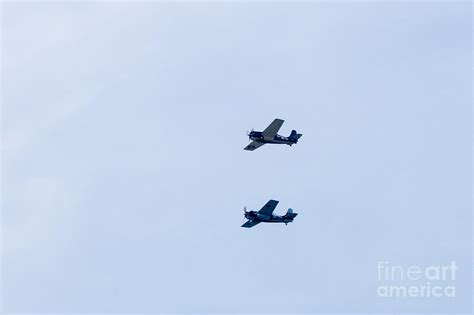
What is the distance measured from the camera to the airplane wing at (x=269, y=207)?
538 ft

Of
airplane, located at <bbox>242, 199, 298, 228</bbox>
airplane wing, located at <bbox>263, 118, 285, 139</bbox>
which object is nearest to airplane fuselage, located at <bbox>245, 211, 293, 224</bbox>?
airplane, located at <bbox>242, 199, 298, 228</bbox>

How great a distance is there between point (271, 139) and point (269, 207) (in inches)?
318

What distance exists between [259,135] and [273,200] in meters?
8.17

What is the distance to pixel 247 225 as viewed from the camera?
544ft

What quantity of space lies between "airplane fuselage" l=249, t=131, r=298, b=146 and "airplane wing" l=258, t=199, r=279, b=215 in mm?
6648

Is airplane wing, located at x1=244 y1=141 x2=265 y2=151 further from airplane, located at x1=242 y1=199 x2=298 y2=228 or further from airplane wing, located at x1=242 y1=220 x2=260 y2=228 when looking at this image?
airplane wing, located at x1=242 y1=220 x2=260 y2=228

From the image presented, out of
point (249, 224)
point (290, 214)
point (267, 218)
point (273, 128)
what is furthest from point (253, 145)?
point (290, 214)

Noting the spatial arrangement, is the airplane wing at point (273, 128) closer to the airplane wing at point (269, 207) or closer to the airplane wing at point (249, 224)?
the airplane wing at point (269, 207)

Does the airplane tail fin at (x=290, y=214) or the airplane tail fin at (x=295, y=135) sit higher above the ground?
the airplane tail fin at (x=295, y=135)

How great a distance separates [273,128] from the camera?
15875 cm

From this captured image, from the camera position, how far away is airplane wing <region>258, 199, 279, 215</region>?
538 ft

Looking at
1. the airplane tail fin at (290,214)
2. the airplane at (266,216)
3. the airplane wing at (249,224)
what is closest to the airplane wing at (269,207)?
the airplane at (266,216)

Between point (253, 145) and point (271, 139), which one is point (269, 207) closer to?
point (253, 145)

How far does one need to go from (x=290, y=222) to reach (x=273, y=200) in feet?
12.2
